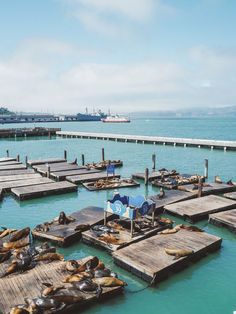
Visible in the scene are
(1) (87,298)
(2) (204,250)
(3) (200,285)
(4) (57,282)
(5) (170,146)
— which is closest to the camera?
(1) (87,298)

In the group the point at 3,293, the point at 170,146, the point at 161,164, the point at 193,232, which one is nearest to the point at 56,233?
the point at 3,293

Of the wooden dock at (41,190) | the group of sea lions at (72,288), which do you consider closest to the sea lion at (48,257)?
the group of sea lions at (72,288)

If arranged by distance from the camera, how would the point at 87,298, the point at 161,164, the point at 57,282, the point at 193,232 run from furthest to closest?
the point at 161,164, the point at 193,232, the point at 57,282, the point at 87,298

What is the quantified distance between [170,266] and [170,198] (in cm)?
857

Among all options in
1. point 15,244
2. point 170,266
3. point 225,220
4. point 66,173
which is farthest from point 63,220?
point 66,173

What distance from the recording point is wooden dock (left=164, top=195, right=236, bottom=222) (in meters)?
16.4

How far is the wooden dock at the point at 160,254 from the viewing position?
1055 centimetres

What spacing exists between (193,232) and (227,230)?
261 cm

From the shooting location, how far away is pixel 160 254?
11430mm

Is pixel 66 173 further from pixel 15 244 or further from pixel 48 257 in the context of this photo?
pixel 48 257

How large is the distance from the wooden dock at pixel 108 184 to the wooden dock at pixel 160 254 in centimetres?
1033

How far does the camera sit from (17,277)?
32.7 feet

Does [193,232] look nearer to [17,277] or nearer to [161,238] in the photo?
[161,238]

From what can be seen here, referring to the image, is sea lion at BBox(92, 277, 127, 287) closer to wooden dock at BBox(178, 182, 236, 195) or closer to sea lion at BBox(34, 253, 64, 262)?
sea lion at BBox(34, 253, 64, 262)
